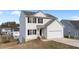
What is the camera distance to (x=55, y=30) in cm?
304

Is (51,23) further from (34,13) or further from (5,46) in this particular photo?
(5,46)

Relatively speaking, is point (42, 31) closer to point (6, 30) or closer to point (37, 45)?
point (37, 45)

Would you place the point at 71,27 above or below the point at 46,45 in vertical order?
above

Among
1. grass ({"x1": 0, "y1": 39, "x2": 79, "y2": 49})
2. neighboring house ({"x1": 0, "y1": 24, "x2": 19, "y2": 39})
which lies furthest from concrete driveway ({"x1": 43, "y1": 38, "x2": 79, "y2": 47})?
neighboring house ({"x1": 0, "y1": 24, "x2": 19, "y2": 39})

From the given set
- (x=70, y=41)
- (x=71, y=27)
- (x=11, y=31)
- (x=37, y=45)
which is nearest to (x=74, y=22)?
(x=71, y=27)

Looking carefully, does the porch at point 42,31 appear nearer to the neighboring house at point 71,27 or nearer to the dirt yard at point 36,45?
the dirt yard at point 36,45

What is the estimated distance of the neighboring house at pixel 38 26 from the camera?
117 inches

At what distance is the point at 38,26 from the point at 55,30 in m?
0.21
